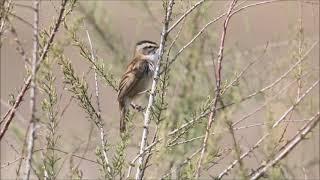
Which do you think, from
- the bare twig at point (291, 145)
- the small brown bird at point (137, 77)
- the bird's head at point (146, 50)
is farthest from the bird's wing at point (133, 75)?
the bare twig at point (291, 145)

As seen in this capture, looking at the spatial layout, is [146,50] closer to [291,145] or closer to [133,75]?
[133,75]

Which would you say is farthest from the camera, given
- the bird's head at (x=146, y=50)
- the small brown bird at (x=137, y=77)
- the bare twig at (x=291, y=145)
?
the bird's head at (x=146, y=50)

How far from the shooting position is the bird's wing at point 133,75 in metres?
4.89

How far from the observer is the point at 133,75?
5.09m

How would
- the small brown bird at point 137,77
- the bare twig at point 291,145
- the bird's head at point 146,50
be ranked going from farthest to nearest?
the bird's head at point 146,50 → the small brown bird at point 137,77 → the bare twig at point 291,145

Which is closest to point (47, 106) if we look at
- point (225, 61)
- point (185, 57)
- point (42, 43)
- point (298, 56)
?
point (42, 43)

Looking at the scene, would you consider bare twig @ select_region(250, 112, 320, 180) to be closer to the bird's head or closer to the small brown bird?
the small brown bird

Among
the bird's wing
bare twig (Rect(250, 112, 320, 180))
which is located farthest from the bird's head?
bare twig (Rect(250, 112, 320, 180))

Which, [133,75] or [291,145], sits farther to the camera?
[133,75]

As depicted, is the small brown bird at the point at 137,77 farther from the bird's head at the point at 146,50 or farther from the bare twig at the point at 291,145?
the bare twig at the point at 291,145

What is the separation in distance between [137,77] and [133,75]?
4 centimetres

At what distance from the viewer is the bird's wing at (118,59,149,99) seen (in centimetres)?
489

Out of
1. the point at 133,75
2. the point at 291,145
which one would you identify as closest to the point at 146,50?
the point at 133,75

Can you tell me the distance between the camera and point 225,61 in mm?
5930
